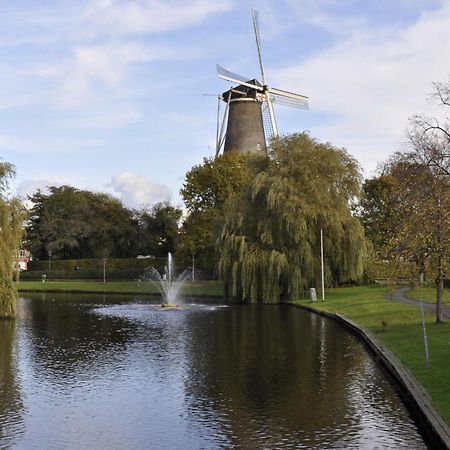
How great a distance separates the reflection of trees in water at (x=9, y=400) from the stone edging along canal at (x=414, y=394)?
26.3ft

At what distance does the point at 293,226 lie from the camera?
4225cm

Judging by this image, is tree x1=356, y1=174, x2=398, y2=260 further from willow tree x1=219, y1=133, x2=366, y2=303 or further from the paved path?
the paved path

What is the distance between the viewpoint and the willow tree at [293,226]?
4275 cm

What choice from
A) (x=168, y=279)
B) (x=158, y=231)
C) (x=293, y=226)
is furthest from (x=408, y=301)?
(x=158, y=231)

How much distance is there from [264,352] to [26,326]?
48.3 feet

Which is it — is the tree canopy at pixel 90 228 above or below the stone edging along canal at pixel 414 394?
above

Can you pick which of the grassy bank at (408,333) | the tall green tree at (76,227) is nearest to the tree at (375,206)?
the grassy bank at (408,333)

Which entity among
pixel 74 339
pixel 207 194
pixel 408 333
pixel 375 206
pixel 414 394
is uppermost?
pixel 207 194

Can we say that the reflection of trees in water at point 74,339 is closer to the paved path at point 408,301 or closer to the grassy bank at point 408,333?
the grassy bank at point 408,333

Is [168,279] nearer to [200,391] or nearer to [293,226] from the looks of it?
[293,226]

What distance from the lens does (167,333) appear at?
91.6ft

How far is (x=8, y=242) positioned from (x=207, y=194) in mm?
28926

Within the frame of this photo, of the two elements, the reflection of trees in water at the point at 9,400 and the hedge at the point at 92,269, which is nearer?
the reflection of trees in water at the point at 9,400

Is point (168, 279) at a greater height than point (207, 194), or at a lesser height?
lesser
